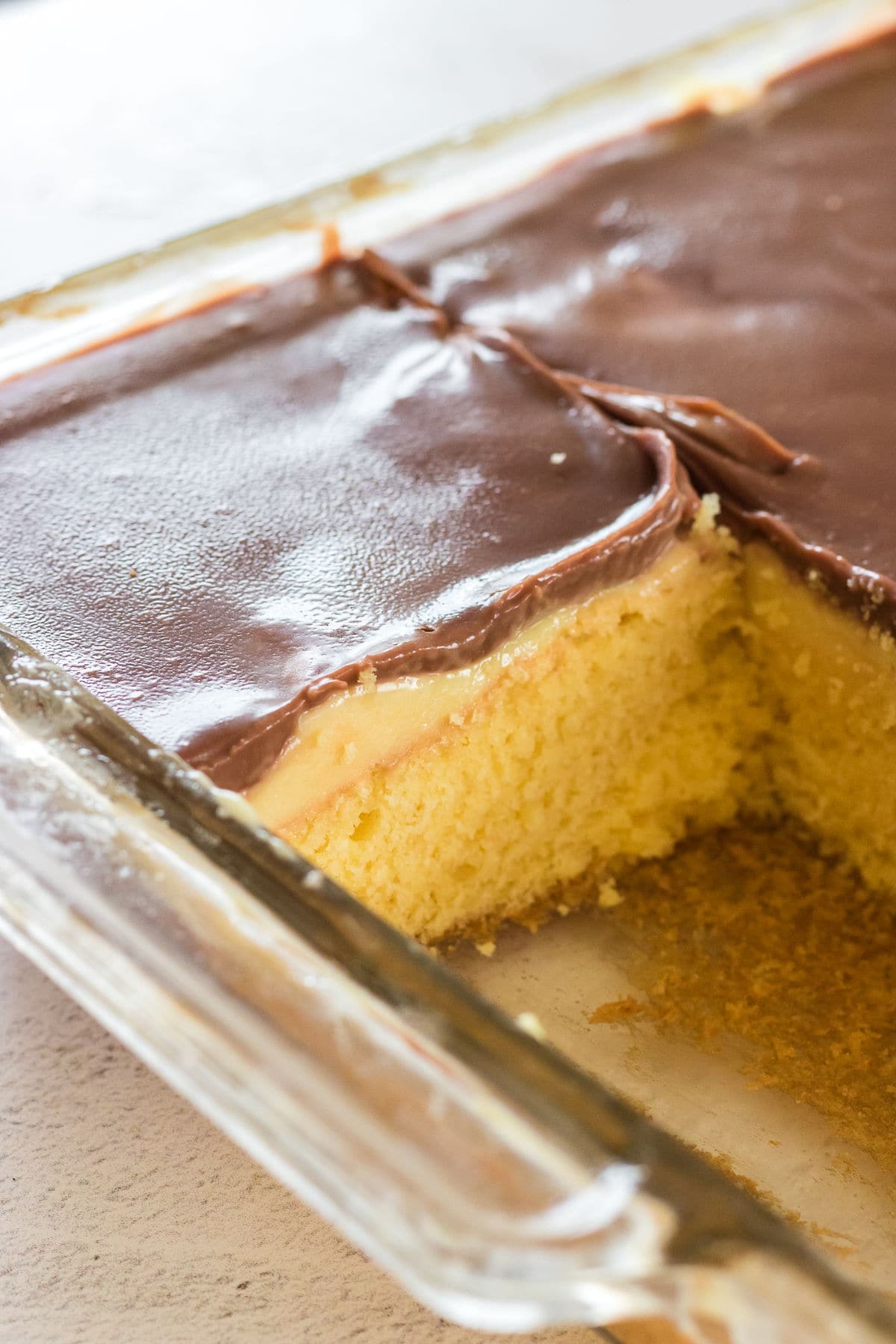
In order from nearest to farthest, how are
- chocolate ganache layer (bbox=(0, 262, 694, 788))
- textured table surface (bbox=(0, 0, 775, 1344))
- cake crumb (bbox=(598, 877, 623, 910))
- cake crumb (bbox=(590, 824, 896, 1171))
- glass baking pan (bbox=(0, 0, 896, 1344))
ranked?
1. glass baking pan (bbox=(0, 0, 896, 1344))
2. textured table surface (bbox=(0, 0, 775, 1344))
3. chocolate ganache layer (bbox=(0, 262, 694, 788))
4. cake crumb (bbox=(590, 824, 896, 1171))
5. cake crumb (bbox=(598, 877, 623, 910))

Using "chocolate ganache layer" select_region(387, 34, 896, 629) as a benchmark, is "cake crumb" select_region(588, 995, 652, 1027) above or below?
below

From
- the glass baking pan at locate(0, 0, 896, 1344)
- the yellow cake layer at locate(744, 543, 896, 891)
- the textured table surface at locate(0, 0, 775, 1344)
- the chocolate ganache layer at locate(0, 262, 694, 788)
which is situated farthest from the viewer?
the yellow cake layer at locate(744, 543, 896, 891)

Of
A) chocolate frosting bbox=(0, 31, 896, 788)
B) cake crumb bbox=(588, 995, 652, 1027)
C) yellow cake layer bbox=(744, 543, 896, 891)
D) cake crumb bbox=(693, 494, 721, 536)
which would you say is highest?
chocolate frosting bbox=(0, 31, 896, 788)

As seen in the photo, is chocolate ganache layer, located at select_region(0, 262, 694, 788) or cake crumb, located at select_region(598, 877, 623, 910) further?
cake crumb, located at select_region(598, 877, 623, 910)

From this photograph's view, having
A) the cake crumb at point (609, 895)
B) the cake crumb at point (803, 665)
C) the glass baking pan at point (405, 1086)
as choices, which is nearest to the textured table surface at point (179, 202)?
the glass baking pan at point (405, 1086)

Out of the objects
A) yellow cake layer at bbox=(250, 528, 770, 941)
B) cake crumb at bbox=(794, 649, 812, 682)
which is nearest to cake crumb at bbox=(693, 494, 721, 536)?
yellow cake layer at bbox=(250, 528, 770, 941)

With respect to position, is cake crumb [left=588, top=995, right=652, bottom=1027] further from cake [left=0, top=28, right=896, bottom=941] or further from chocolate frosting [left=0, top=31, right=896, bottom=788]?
chocolate frosting [left=0, top=31, right=896, bottom=788]

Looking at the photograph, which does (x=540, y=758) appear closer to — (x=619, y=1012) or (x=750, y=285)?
(x=619, y=1012)

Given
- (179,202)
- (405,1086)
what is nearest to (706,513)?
(405,1086)

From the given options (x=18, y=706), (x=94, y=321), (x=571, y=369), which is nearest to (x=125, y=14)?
(x=94, y=321)
